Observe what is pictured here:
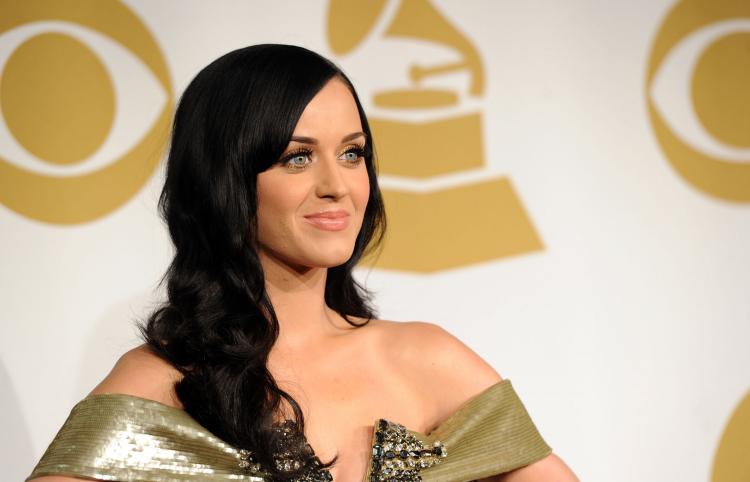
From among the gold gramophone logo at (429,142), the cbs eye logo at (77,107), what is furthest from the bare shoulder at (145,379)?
the gold gramophone logo at (429,142)

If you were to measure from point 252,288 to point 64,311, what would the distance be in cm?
84

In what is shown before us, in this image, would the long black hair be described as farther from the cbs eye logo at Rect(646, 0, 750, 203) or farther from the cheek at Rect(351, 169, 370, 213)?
the cbs eye logo at Rect(646, 0, 750, 203)

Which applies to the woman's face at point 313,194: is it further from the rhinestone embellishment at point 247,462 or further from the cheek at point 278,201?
the rhinestone embellishment at point 247,462

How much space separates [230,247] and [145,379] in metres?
0.30

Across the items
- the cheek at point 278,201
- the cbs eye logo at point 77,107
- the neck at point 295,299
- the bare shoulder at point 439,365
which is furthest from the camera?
the cbs eye logo at point 77,107

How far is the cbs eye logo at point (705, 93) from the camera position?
10.8 ft

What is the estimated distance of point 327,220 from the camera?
7.00 feet

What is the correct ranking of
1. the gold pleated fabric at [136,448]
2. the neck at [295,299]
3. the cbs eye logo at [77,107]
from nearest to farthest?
the gold pleated fabric at [136,448] → the neck at [295,299] → the cbs eye logo at [77,107]

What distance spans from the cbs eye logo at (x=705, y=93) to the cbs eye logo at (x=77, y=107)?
145 centimetres

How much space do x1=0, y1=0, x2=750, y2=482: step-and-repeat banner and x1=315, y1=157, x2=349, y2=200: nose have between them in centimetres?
90

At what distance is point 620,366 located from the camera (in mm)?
3180

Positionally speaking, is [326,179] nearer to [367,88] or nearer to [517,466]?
[517,466]

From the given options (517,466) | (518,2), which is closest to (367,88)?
(518,2)

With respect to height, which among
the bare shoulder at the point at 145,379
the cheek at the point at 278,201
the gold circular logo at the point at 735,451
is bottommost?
the gold circular logo at the point at 735,451
